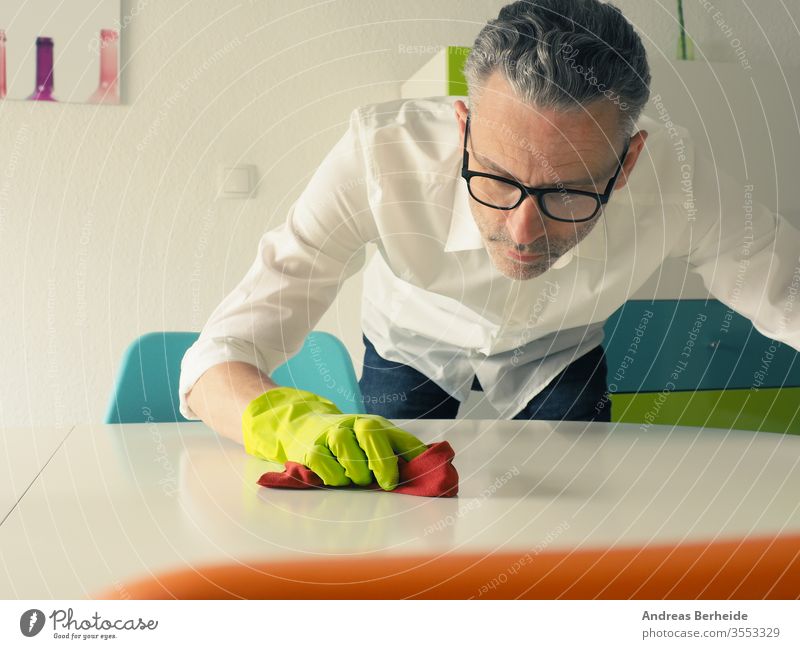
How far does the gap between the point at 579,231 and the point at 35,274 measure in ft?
4.01

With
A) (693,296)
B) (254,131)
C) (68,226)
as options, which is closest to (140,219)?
(68,226)

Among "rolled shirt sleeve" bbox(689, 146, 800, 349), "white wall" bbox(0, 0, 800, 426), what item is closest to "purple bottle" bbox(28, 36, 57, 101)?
"white wall" bbox(0, 0, 800, 426)

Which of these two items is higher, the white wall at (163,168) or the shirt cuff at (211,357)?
the white wall at (163,168)

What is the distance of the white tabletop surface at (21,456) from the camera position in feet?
1.96

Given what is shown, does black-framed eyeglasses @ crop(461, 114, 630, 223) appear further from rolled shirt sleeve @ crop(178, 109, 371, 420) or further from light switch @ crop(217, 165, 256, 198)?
light switch @ crop(217, 165, 256, 198)

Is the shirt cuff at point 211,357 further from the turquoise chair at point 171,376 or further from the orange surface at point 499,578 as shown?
the orange surface at point 499,578

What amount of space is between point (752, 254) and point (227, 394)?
2.02 feet

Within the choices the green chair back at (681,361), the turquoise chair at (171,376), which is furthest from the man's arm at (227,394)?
the green chair back at (681,361)

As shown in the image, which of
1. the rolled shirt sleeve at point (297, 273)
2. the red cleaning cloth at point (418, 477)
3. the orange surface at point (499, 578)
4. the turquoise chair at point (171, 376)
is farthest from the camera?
the turquoise chair at point (171, 376)

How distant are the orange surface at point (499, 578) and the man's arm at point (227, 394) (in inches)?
12.3

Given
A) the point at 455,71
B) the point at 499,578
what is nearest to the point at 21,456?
the point at 499,578

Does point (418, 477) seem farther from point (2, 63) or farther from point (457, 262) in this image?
point (2, 63)

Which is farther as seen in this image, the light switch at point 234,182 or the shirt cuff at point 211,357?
the light switch at point 234,182

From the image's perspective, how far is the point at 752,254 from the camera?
0.95 metres
